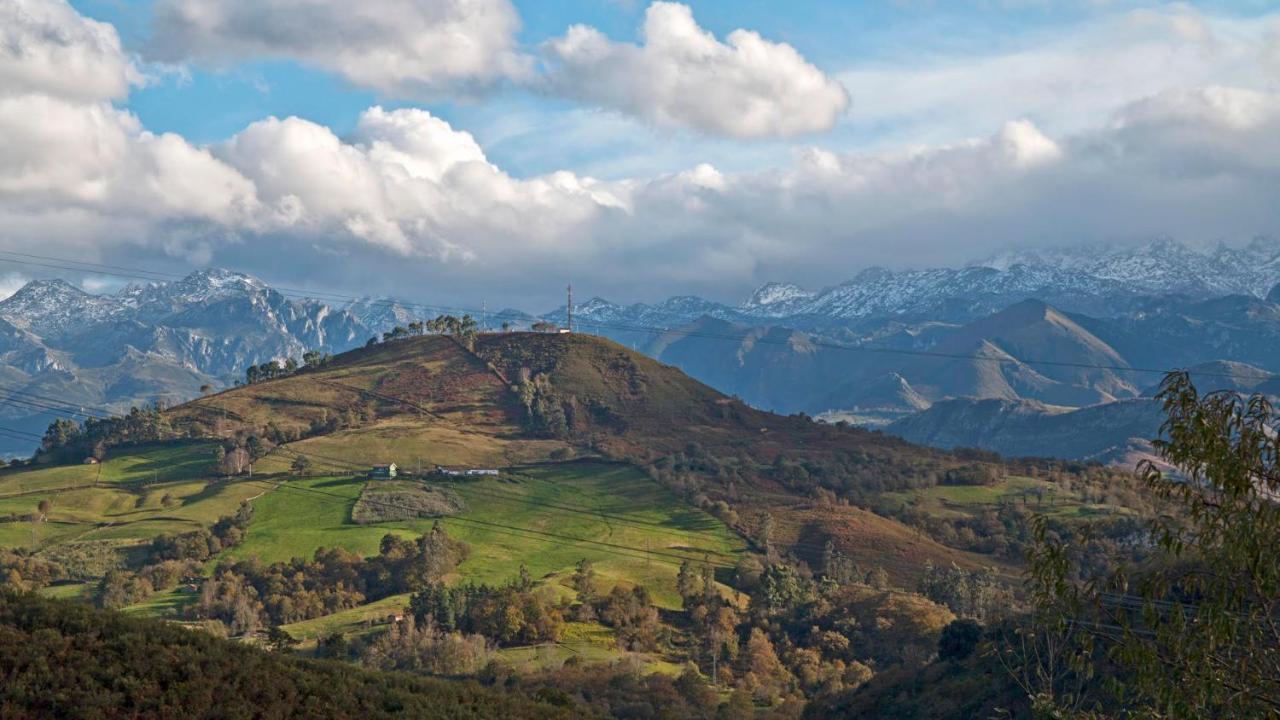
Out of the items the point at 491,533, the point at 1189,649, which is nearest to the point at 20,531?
the point at 491,533

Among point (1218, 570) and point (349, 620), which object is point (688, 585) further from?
point (1218, 570)

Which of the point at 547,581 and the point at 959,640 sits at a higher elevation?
the point at 959,640

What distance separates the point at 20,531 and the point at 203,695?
144 m

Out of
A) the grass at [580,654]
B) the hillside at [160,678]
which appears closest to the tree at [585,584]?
the grass at [580,654]

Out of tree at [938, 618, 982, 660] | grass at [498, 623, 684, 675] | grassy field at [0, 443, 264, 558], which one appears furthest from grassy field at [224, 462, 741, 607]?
tree at [938, 618, 982, 660]

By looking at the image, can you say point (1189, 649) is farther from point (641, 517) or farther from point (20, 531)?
point (20, 531)

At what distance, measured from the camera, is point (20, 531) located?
584 ft

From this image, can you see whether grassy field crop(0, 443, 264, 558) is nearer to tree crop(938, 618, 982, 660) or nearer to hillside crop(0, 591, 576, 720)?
hillside crop(0, 591, 576, 720)

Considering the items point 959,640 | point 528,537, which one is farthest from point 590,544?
point 959,640

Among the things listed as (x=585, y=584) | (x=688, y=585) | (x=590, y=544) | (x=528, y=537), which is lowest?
(x=688, y=585)

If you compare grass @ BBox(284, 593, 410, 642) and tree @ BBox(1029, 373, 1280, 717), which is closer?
tree @ BBox(1029, 373, 1280, 717)

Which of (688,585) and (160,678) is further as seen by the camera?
(688,585)

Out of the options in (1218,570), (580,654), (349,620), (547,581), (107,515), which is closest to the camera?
(1218,570)

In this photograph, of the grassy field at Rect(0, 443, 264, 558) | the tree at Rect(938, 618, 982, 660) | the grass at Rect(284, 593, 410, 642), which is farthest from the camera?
the grassy field at Rect(0, 443, 264, 558)
